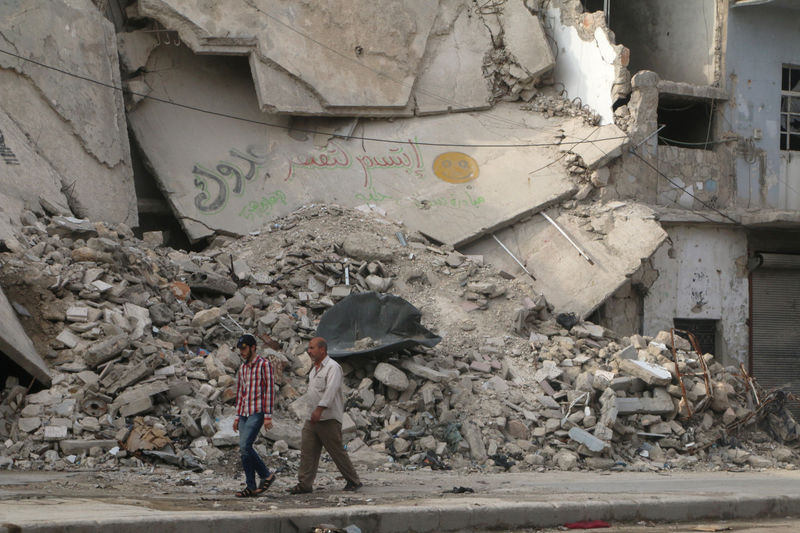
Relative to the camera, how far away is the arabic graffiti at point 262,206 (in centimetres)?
1517

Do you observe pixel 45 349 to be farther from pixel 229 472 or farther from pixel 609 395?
pixel 609 395

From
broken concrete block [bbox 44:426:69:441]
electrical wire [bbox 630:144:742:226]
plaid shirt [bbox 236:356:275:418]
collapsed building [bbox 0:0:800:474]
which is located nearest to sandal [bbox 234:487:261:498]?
plaid shirt [bbox 236:356:275:418]

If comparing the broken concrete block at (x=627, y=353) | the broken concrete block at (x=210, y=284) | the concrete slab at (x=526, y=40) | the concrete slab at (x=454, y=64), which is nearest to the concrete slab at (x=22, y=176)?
the broken concrete block at (x=210, y=284)

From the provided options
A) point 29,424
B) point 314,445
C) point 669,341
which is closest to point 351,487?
point 314,445

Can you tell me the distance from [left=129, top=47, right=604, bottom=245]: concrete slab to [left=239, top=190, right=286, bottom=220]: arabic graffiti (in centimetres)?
2

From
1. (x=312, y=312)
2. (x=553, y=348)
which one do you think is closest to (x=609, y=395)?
(x=553, y=348)

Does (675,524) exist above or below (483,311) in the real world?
below

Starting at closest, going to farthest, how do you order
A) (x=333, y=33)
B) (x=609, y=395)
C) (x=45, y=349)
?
(x=45, y=349), (x=609, y=395), (x=333, y=33)

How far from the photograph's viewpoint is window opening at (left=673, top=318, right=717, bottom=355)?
57.1 ft

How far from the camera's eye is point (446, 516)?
246 inches

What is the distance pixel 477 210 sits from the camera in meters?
15.6

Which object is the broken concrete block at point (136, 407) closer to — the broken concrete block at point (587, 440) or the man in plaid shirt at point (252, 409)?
the man in plaid shirt at point (252, 409)

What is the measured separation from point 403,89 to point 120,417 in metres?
9.06

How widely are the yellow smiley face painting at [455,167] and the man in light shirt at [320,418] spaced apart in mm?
8945
